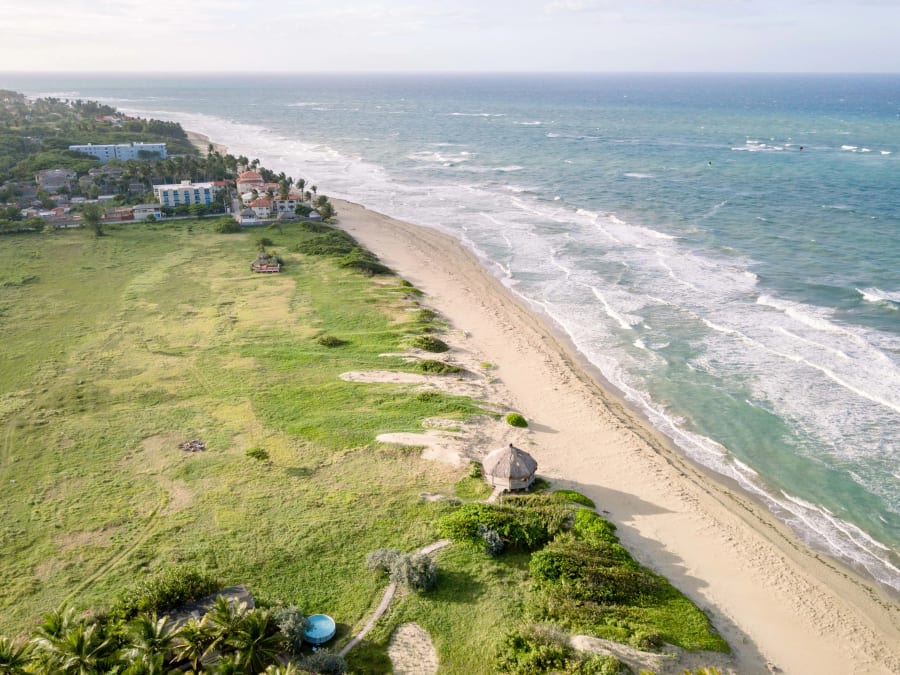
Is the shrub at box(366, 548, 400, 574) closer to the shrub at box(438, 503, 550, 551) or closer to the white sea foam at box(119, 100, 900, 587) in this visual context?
the shrub at box(438, 503, 550, 551)

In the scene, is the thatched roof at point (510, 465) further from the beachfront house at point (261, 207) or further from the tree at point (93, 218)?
the tree at point (93, 218)

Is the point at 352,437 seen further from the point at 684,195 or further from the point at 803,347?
the point at 684,195

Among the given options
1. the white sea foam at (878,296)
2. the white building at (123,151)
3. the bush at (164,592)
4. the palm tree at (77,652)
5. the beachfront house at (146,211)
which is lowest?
the bush at (164,592)

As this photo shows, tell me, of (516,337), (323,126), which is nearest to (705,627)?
(516,337)

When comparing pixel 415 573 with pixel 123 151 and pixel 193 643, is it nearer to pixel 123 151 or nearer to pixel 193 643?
pixel 193 643

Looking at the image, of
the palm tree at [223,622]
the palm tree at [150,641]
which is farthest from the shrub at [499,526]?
the palm tree at [150,641]

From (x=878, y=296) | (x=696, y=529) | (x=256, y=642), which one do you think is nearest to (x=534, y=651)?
(x=256, y=642)
